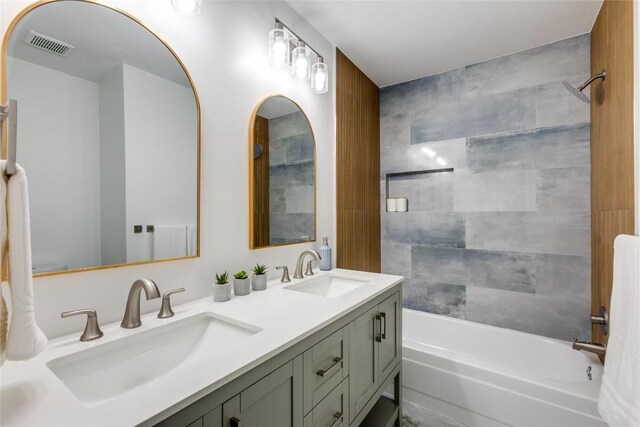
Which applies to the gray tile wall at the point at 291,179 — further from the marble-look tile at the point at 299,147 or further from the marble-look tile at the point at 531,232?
the marble-look tile at the point at 531,232

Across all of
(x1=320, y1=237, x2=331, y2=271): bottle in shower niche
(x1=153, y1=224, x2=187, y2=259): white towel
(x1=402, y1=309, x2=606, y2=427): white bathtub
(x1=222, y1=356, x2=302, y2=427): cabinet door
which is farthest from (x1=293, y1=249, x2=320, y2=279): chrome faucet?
(x1=402, y1=309, x2=606, y2=427): white bathtub

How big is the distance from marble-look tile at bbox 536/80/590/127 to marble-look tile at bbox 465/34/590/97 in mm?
67

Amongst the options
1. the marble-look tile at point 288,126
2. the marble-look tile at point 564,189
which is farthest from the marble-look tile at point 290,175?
the marble-look tile at point 564,189

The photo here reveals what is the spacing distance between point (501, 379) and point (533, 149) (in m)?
1.64

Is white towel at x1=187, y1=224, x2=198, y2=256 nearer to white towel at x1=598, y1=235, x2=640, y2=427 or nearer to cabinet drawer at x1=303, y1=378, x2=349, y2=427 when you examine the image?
cabinet drawer at x1=303, y1=378, x2=349, y2=427

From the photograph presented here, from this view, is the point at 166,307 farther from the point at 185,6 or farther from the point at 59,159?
the point at 185,6

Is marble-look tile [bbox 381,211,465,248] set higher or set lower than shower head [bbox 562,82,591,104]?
lower

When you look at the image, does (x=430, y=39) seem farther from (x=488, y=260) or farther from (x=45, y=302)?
(x=45, y=302)

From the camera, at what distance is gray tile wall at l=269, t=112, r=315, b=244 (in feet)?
5.45

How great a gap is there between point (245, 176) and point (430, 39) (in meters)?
1.72

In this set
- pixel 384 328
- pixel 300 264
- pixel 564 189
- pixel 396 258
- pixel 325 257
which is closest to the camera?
pixel 384 328

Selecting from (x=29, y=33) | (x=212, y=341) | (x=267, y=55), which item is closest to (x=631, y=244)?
(x=212, y=341)

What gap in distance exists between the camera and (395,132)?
279 centimetres

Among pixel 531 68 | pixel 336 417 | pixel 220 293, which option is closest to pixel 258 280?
pixel 220 293
